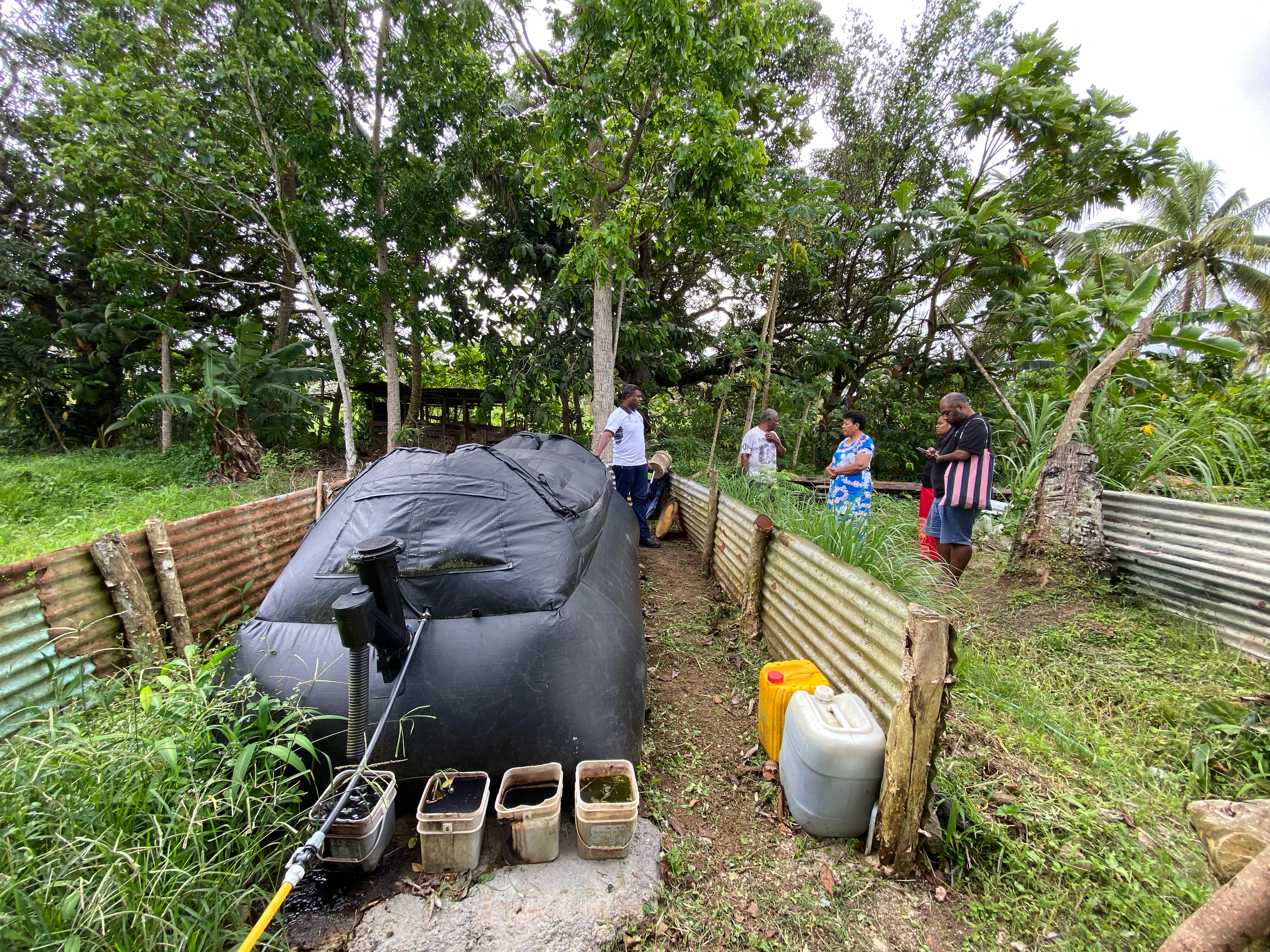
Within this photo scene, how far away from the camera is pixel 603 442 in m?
Result: 4.98

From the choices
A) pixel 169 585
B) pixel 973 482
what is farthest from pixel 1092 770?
pixel 169 585

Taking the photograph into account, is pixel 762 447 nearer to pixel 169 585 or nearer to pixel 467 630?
pixel 467 630

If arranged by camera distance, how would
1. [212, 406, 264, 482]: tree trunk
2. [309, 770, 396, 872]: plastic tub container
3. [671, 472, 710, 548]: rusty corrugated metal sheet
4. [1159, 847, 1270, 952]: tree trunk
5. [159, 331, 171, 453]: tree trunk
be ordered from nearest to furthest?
[1159, 847, 1270, 952]: tree trunk, [309, 770, 396, 872]: plastic tub container, [671, 472, 710, 548]: rusty corrugated metal sheet, [212, 406, 264, 482]: tree trunk, [159, 331, 171, 453]: tree trunk

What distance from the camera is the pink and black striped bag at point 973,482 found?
336 cm

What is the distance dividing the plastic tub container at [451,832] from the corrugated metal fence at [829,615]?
1.48 meters

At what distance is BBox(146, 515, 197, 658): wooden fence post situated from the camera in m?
2.59

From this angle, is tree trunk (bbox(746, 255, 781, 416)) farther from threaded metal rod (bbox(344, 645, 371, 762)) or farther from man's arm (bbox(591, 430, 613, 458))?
threaded metal rod (bbox(344, 645, 371, 762))

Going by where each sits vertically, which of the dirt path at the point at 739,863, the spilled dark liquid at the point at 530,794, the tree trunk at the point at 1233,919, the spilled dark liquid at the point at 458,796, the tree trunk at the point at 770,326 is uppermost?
the tree trunk at the point at 770,326

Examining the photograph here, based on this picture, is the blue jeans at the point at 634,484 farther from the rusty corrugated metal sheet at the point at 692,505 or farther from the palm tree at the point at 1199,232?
the palm tree at the point at 1199,232

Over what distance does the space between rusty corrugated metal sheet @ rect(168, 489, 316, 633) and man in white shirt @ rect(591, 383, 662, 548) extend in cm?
278

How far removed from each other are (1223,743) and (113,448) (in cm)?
1614

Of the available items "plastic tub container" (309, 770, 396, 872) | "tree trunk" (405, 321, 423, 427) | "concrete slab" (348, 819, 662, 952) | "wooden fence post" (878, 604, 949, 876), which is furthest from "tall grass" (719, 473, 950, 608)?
"tree trunk" (405, 321, 423, 427)

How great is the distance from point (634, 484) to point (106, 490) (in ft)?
24.1

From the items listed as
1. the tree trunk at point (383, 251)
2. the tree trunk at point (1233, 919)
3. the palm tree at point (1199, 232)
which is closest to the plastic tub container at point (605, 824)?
the tree trunk at point (1233, 919)
